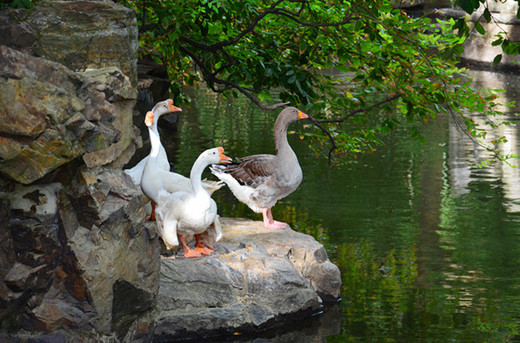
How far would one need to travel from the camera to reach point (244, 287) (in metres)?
7.05

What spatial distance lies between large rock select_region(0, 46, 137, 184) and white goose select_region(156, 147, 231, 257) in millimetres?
1824

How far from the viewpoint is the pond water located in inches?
277

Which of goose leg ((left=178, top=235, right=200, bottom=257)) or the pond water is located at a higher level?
goose leg ((left=178, top=235, right=200, bottom=257))

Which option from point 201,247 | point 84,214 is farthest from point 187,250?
point 84,214

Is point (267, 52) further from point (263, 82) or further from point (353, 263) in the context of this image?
point (353, 263)

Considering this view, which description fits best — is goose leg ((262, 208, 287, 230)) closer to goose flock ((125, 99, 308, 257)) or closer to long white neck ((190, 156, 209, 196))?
goose flock ((125, 99, 308, 257))

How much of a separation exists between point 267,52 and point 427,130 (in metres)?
9.13

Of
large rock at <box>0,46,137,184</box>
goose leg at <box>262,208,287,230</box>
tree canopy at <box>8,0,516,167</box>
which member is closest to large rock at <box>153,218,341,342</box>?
goose leg at <box>262,208,287,230</box>

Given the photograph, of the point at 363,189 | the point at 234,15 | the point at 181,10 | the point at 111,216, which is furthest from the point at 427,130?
the point at 111,216

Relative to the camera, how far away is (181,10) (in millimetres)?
8359

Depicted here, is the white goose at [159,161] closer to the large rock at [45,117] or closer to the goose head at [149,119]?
the goose head at [149,119]

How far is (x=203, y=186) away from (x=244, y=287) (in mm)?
1124

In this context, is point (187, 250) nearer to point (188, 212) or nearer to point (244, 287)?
point (188, 212)

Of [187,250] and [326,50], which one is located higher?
[326,50]
